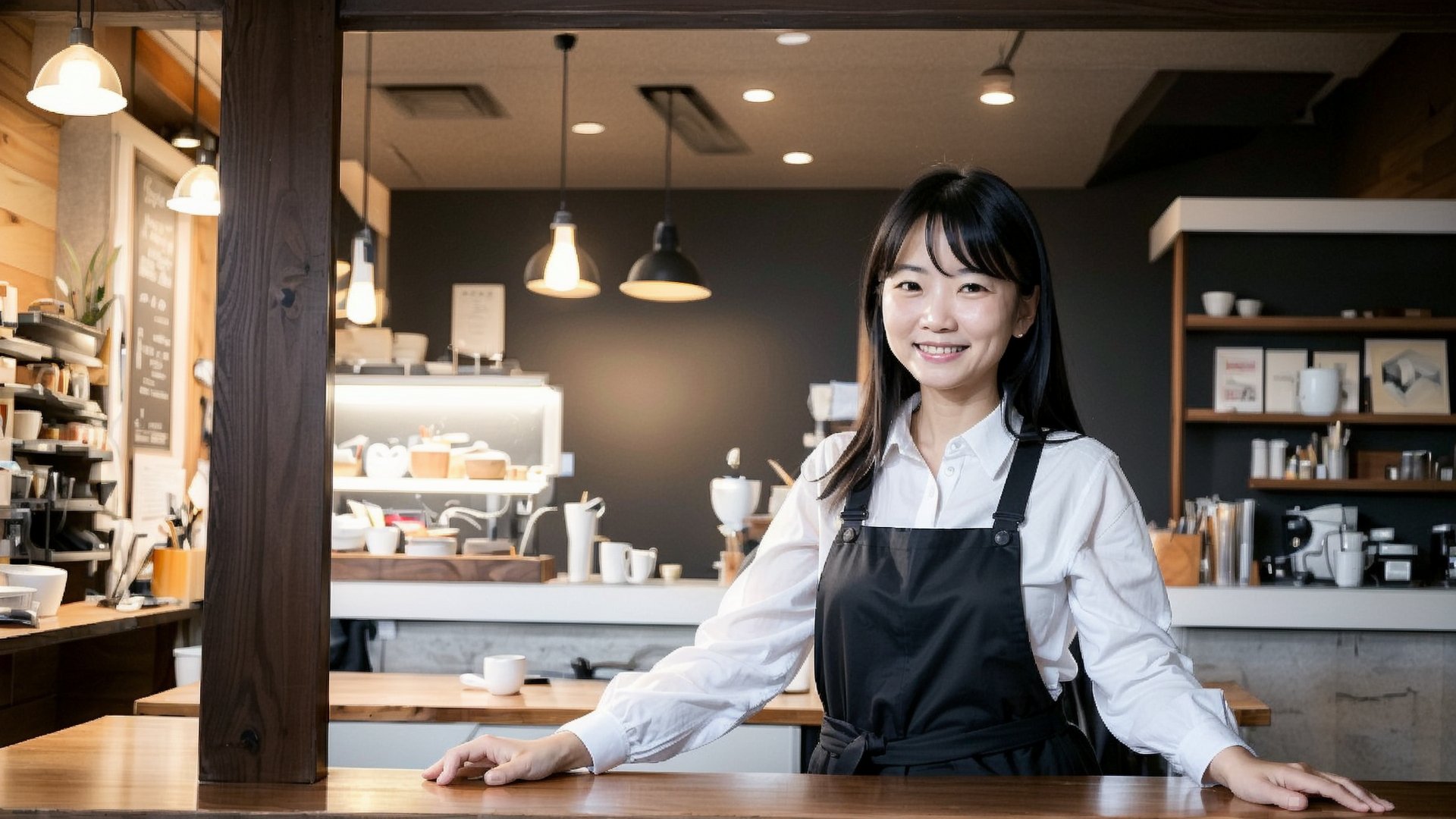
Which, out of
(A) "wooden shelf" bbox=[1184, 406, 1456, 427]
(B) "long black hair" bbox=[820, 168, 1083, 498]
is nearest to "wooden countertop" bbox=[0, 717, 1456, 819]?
(B) "long black hair" bbox=[820, 168, 1083, 498]

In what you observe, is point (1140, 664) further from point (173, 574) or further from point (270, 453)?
point (173, 574)

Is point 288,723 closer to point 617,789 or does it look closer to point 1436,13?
point 617,789

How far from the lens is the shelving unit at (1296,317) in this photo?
577 cm

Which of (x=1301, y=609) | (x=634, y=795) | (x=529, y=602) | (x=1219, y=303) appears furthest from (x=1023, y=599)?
(x=1219, y=303)

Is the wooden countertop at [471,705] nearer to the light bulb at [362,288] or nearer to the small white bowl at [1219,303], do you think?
the light bulb at [362,288]

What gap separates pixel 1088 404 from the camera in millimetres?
7664

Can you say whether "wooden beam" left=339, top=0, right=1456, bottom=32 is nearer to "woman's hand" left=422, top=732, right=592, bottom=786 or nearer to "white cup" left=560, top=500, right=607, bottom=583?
"woman's hand" left=422, top=732, right=592, bottom=786

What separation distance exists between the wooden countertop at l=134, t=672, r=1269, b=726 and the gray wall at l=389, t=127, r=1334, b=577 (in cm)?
459

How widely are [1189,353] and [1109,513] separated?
479 cm

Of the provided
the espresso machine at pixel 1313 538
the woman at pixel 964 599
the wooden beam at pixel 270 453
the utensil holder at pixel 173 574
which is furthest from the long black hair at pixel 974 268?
the espresso machine at pixel 1313 538

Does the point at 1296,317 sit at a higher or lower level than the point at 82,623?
higher

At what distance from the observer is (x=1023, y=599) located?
1642 millimetres

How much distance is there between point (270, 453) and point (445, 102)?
5144 mm

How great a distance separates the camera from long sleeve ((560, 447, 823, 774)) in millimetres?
1618
